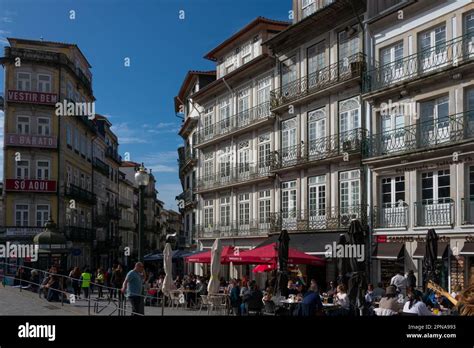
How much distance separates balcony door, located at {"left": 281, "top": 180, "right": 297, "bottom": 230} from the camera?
2345 centimetres

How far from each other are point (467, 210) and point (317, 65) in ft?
32.9

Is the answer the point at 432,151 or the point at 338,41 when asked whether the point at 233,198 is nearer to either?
the point at 432,151

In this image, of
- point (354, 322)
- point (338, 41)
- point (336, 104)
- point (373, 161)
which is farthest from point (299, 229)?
point (354, 322)

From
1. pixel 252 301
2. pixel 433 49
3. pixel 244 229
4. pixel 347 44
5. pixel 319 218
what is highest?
pixel 347 44

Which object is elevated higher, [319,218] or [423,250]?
[319,218]

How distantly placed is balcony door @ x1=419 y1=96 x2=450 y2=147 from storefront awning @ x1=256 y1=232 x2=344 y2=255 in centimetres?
486

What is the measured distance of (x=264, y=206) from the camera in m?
23.1

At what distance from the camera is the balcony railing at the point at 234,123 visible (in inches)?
586

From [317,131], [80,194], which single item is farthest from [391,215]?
[80,194]

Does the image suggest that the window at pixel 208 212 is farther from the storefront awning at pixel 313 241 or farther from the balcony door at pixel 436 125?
the balcony door at pixel 436 125

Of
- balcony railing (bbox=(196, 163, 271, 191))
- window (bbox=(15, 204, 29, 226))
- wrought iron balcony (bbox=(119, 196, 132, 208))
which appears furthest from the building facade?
window (bbox=(15, 204, 29, 226))

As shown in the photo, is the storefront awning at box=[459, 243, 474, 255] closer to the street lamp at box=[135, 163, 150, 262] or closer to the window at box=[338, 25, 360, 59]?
the window at box=[338, 25, 360, 59]

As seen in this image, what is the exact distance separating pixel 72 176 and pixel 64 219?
4.61ft

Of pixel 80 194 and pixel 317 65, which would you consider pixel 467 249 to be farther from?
pixel 80 194
